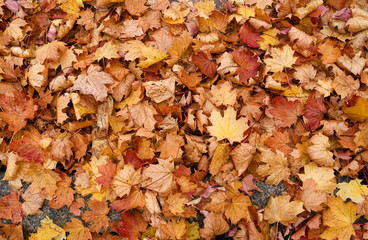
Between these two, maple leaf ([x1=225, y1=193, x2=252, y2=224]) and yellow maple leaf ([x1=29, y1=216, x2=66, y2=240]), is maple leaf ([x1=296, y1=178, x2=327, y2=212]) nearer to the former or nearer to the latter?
maple leaf ([x1=225, y1=193, x2=252, y2=224])

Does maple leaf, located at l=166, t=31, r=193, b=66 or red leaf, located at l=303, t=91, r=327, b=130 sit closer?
red leaf, located at l=303, t=91, r=327, b=130

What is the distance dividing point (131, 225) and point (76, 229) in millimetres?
410

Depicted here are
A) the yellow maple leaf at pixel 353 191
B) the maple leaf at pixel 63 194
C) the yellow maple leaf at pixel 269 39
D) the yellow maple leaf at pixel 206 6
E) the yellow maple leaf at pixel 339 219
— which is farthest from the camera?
the yellow maple leaf at pixel 206 6

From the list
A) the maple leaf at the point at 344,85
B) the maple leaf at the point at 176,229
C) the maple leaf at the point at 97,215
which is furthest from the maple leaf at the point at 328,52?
the maple leaf at the point at 97,215

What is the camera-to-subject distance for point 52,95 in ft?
7.15

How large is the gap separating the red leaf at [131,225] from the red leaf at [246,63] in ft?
4.11

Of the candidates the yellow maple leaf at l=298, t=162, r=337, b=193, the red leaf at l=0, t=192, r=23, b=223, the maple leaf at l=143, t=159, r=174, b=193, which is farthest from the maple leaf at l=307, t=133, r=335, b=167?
the red leaf at l=0, t=192, r=23, b=223

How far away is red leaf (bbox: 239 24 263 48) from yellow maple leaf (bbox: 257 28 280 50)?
1.6 inches

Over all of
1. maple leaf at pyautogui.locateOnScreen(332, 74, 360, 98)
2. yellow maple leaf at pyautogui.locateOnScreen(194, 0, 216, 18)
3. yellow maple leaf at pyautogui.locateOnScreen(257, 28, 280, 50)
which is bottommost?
maple leaf at pyautogui.locateOnScreen(332, 74, 360, 98)

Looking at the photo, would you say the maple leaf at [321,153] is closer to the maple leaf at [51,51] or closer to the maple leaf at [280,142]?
the maple leaf at [280,142]

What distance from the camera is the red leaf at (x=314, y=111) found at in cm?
200

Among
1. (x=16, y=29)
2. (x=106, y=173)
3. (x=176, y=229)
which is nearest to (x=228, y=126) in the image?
(x=176, y=229)

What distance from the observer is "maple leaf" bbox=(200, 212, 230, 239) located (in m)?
1.82

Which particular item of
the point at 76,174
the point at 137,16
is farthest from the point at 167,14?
the point at 76,174
